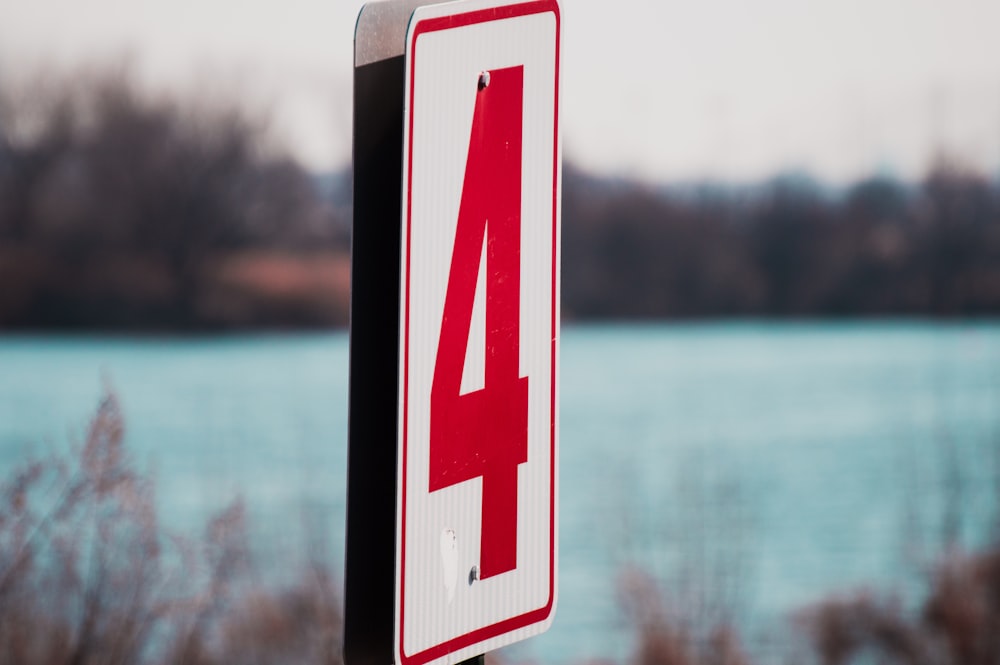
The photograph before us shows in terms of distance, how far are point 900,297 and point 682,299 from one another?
4.92 metres

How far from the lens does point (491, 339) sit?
125 centimetres

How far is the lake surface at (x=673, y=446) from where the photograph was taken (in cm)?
541

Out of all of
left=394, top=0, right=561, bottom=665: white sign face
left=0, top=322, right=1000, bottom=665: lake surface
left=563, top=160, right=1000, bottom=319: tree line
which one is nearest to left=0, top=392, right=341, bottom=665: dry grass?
left=0, top=322, right=1000, bottom=665: lake surface

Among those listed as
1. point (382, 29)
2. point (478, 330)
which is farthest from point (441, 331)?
point (382, 29)

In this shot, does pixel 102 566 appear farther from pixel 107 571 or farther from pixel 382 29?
pixel 382 29

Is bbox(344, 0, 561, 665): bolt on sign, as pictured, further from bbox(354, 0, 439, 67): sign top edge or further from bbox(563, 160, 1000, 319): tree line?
bbox(563, 160, 1000, 319): tree line

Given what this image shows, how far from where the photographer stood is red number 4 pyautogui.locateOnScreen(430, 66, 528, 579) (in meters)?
1.19

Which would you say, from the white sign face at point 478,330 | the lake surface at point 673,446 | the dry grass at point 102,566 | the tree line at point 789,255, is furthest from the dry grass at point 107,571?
the tree line at point 789,255

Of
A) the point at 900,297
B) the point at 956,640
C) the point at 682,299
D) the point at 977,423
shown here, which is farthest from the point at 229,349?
the point at 956,640

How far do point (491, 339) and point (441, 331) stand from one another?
8 centimetres

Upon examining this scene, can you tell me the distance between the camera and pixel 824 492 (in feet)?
44.1

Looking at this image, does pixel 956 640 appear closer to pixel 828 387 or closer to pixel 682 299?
pixel 828 387

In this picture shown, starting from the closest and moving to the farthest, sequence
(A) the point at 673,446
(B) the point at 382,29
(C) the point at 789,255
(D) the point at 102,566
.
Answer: (B) the point at 382,29 → (D) the point at 102,566 → (A) the point at 673,446 → (C) the point at 789,255

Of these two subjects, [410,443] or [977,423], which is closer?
[410,443]
